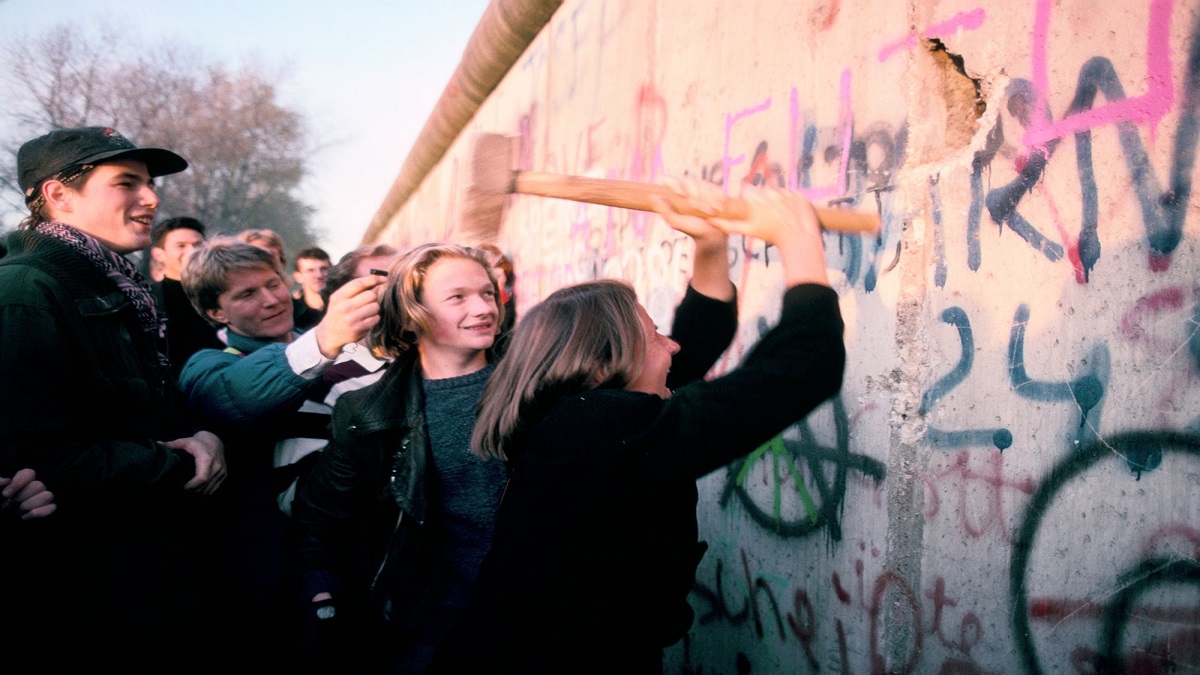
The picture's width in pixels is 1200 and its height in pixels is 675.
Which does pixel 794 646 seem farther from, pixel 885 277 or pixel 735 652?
pixel 885 277

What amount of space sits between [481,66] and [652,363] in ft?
18.3

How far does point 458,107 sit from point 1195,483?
295 inches

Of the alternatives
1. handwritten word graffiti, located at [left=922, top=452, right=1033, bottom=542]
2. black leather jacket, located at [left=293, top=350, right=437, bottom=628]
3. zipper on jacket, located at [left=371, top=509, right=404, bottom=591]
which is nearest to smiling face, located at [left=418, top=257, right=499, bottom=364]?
black leather jacket, located at [left=293, top=350, right=437, bottom=628]

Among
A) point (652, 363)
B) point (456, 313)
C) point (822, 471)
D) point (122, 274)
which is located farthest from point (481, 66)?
point (652, 363)

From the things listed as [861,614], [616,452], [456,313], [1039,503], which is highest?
[456,313]

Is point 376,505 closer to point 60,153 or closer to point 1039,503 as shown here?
point 60,153

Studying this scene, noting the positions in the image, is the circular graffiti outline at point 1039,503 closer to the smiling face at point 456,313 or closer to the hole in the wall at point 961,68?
the hole in the wall at point 961,68

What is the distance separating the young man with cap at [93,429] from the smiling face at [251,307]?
1.51 ft

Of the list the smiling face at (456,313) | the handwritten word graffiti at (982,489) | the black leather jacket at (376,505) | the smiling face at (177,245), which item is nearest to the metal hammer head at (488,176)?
the smiling face at (456,313)

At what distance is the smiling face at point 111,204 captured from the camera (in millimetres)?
2160

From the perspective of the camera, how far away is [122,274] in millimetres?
Result: 2158

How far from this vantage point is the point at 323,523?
2.01 m

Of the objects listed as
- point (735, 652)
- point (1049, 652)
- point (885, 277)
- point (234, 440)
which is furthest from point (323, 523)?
point (1049, 652)

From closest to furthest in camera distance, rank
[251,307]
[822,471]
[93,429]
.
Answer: [93,429] → [822,471] → [251,307]
